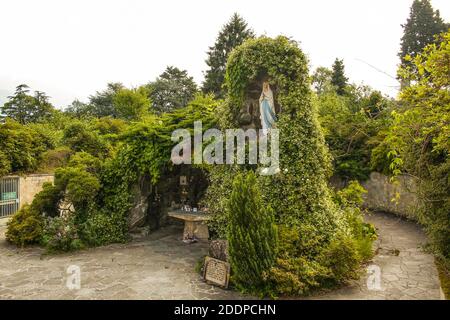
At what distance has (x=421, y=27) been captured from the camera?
30.0 meters

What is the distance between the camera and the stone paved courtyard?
21.8 feet

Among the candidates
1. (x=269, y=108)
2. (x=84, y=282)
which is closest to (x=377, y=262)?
(x=269, y=108)

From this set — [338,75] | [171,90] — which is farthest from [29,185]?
→ [338,75]

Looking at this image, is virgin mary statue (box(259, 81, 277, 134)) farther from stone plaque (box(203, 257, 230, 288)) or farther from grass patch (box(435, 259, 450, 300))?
grass patch (box(435, 259, 450, 300))

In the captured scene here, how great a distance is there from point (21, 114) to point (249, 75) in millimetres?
36034

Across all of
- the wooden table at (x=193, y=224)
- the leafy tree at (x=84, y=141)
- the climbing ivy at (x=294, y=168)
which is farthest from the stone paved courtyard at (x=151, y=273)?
the leafy tree at (x=84, y=141)

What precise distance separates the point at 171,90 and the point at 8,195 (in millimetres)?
29369

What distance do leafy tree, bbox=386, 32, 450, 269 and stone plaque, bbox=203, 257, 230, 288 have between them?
412cm

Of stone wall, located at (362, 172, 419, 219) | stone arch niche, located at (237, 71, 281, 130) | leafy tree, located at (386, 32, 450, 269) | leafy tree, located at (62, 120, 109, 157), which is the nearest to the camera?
leafy tree, located at (386, 32, 450, 269)

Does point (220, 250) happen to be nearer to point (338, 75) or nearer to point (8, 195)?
point (8, 195)

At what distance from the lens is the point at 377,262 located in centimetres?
838

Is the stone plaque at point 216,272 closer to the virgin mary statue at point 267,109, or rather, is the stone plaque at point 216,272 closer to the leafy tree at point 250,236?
the leafy tree at point 250,236

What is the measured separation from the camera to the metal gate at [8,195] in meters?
14.1

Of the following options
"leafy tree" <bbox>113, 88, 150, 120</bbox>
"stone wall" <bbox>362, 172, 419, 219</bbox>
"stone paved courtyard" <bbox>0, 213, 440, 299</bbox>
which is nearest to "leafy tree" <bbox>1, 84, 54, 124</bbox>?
"leafy tree" <bbox>113, 88, 150, 120</bbox>
